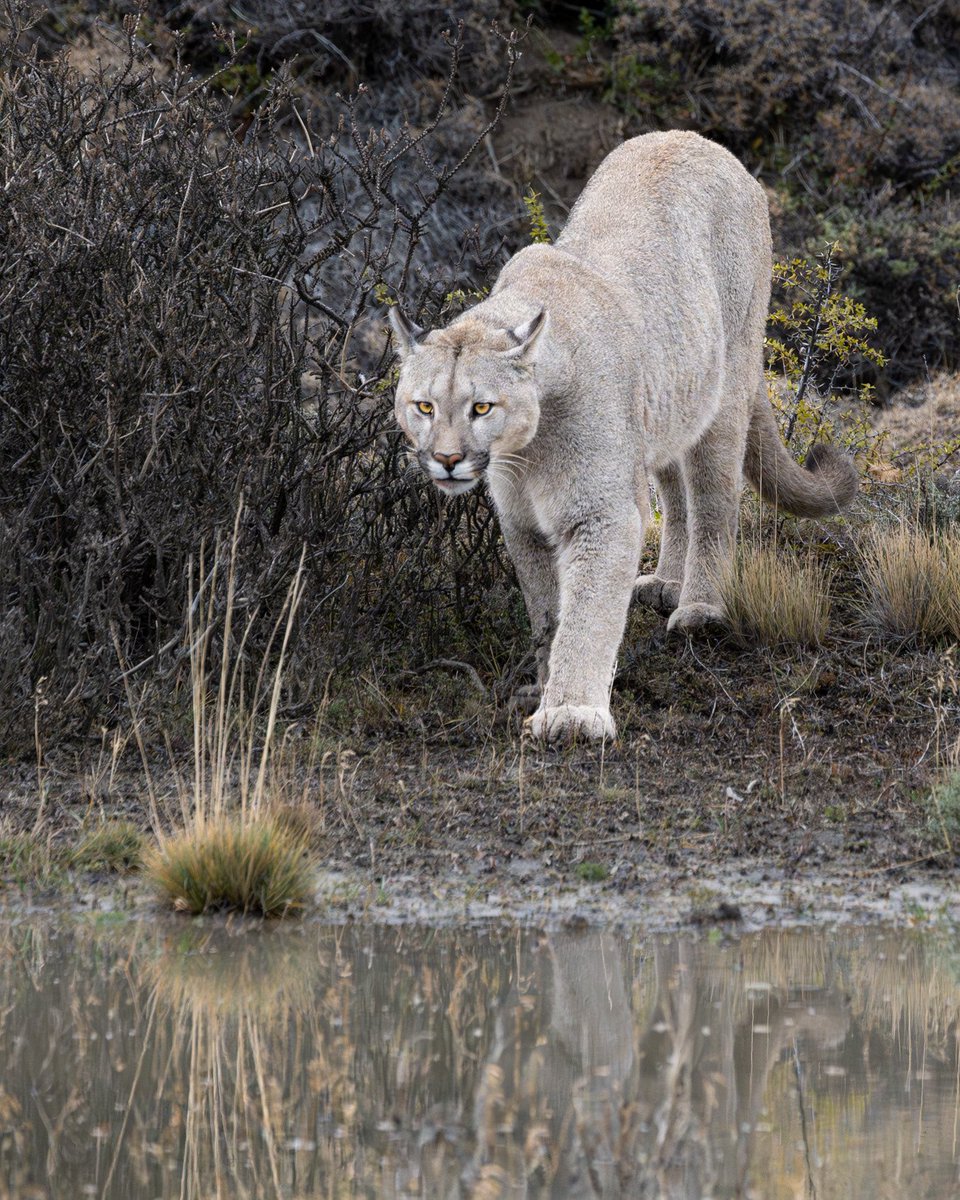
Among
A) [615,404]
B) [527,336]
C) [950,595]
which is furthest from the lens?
[950,595]

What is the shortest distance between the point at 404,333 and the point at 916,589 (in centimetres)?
236

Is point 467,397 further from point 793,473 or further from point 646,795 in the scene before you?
point 793,473

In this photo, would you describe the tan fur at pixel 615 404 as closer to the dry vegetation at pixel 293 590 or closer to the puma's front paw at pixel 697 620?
the puma's front paw at pixel 697 620

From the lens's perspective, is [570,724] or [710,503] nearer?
[570,724]

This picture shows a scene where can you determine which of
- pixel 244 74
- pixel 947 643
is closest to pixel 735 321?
pixel 947 643

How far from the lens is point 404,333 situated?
18.7ft

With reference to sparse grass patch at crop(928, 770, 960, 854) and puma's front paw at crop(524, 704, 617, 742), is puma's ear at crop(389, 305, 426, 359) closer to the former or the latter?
puma's front paw at crop(524, 704, 617, 742)

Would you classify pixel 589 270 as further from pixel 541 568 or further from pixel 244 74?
pixel 244 74

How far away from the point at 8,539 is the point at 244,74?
732 cm

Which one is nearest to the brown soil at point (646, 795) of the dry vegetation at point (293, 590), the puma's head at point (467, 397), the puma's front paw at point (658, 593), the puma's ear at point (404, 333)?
the dry vegetation at point (293, 590)

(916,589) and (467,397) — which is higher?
(467,397)

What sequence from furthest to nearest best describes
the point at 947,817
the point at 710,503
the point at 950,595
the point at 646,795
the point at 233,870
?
the point at 710,503 < the point at 950,595 < the point at 646,795 < the point at 947,817 < the point at 233,870

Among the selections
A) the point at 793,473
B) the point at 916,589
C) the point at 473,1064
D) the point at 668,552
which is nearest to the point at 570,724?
the point at 916,589

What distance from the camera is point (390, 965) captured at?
3.96 m
